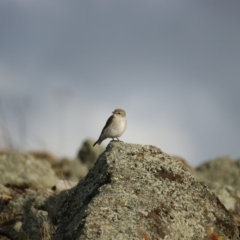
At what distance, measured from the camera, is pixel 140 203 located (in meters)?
8.63

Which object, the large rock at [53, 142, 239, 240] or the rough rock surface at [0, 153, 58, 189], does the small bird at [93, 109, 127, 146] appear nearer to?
the rough rock surface at [0, 153, 58, 189]

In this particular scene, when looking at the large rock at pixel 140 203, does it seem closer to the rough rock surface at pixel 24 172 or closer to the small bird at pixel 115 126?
the small bird at pixel 115 126

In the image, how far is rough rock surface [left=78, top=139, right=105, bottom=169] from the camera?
78.1ft

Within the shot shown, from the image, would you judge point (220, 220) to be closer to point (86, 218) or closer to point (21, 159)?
point (86, 218)

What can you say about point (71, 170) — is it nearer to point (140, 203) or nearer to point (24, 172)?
point (24, 172)

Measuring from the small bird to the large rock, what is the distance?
3.78 m

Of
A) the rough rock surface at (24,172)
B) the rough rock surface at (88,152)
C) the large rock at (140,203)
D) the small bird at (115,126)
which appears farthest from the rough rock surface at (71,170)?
the large rock at (140,203)

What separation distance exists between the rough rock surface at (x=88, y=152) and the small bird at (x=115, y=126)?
391 inches

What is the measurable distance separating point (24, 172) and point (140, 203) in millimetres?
8675

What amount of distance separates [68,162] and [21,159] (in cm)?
491

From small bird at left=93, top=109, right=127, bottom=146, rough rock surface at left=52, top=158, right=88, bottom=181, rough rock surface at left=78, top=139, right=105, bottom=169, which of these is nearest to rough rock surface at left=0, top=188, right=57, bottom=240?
small bird at left=93, top=109, right=127, bottom=146

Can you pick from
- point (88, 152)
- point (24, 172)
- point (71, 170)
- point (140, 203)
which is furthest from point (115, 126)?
point (88, 152)

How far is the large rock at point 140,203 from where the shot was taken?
8336 mm

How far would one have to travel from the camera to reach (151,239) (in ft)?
27.2
